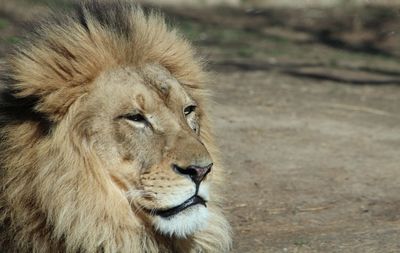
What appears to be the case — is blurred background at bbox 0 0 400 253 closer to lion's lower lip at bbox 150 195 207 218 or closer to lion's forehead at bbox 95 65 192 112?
lion's forehead at bbox 95 65 192 112

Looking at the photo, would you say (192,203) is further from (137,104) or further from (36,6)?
(36,6)

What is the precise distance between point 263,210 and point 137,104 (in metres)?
1.98

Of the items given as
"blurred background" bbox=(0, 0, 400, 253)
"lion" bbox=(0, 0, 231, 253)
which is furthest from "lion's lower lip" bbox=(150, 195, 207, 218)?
"blurred background" bbox=(0, 0, 400, 253)

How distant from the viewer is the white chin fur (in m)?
3.70

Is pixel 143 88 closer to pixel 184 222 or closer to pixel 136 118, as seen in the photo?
pixel 136 118

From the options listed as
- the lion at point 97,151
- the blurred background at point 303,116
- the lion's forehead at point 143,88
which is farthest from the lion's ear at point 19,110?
the blurred background at point 303,116

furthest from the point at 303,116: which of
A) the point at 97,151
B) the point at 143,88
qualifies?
the point at 97,151

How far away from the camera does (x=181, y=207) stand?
3676 mm

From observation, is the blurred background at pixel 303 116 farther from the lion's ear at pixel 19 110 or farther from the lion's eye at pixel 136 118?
the lion's eye at pixel 136 118

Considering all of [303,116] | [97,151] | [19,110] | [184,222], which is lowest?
[303,116]

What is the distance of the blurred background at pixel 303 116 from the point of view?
543 centimetres

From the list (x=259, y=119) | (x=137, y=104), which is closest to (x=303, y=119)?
(x=259, y=119)

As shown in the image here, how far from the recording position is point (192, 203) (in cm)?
368

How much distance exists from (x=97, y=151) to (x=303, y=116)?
4.65 metres
